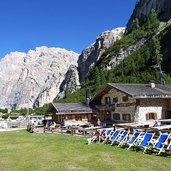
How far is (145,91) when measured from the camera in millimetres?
36969

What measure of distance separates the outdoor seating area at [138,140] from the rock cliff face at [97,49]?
131327 mm

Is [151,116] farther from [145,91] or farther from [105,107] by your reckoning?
[105,107]

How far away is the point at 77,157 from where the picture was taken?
16.4 m

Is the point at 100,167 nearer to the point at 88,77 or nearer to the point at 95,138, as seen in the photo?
the point at 95,138

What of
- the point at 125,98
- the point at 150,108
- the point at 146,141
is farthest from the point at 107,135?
the point at 125,98

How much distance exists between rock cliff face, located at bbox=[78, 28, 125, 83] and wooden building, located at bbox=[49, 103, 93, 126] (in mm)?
109846

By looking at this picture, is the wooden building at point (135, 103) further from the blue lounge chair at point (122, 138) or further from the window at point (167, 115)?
the blue lounge chair at point (122, 138)

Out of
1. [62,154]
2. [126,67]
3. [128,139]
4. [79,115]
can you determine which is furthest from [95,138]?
[126,67]

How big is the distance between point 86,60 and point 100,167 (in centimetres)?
15722

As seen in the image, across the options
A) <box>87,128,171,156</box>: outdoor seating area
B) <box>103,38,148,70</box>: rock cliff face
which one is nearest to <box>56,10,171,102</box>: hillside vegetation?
<box>103,38,148,70</box>: rock cliff face

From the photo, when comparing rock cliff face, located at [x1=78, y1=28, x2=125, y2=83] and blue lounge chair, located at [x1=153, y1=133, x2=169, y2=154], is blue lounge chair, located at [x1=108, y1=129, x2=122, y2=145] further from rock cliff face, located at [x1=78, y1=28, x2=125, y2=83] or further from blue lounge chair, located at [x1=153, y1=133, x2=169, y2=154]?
rock cliff face, located at [x1=78, y1=28, x2=125, y2=83]

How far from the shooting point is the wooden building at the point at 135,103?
3581cm

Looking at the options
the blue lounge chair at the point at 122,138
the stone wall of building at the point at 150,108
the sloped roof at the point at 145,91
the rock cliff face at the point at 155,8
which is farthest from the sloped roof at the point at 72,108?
the rock cliff face at the point at 155,8

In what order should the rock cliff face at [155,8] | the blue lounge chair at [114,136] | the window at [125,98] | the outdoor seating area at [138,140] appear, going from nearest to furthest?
the outdoor seating area at [138,140]
the blue lounge chair at [114,136]
the window at [125,98]
the rock cliff face at [155,8]
